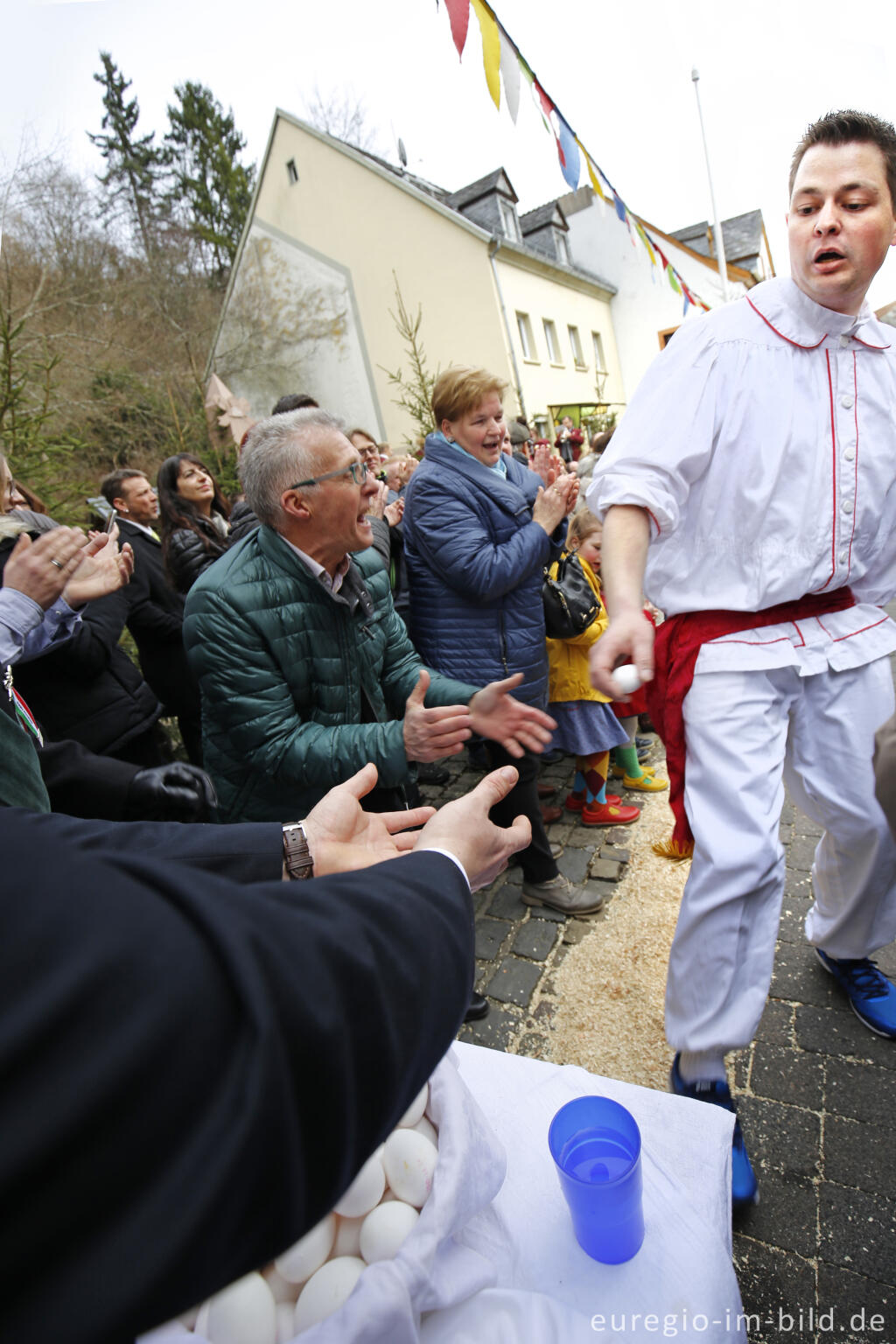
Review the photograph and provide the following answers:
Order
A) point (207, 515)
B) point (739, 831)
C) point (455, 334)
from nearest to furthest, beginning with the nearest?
point (739, 831)
point (207, 515)
point (455, 334)

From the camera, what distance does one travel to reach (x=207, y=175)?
2798 centimetres

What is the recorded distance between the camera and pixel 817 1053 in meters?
2.17

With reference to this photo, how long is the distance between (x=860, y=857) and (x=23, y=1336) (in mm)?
2152

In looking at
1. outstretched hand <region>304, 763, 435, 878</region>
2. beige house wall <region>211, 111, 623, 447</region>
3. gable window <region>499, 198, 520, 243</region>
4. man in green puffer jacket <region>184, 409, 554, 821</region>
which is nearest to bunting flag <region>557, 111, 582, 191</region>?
man in green puffer jacket <region>184, 409, 554, 821</region>

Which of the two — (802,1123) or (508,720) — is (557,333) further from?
(802,1123)

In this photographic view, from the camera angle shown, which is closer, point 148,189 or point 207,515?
point 207,515

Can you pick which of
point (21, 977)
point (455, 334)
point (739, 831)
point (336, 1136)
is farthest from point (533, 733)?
point (455, 334)

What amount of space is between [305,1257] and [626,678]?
3.75 ft

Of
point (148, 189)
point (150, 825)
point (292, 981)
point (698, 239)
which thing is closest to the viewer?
point (292, 981)

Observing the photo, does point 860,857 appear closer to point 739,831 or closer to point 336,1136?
point 739,831

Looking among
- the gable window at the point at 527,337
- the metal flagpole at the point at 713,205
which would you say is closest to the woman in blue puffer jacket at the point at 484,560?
the metal flagpole at the point at 713,205

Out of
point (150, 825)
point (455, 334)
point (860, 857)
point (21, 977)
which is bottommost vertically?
point (860, 857)

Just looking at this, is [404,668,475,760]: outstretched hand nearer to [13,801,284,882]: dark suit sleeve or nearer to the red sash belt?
the red sash belt

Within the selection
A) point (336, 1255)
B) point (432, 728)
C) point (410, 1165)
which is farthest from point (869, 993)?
point (336, 1255)
